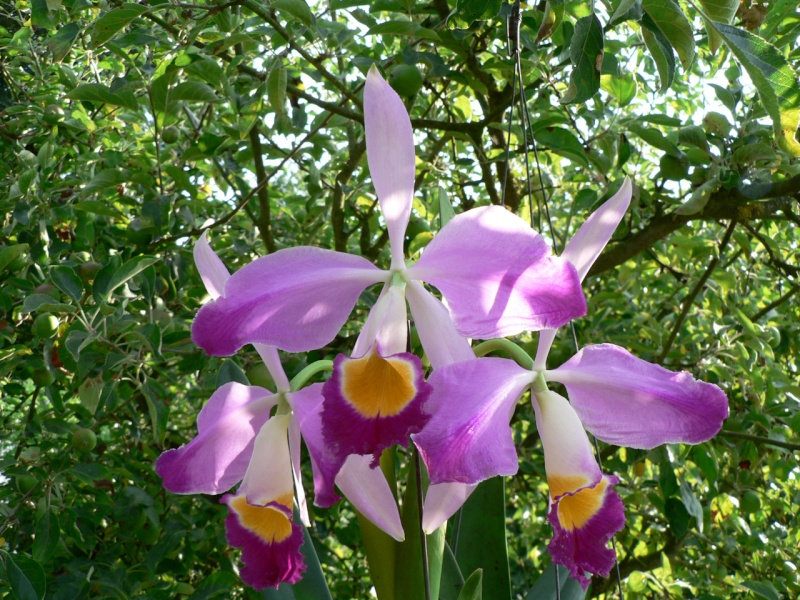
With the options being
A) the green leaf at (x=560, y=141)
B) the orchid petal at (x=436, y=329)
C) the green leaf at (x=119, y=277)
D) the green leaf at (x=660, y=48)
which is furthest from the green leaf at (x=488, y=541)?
the green leaf at (x=560, y=141)

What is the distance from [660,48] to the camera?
86 centimetres

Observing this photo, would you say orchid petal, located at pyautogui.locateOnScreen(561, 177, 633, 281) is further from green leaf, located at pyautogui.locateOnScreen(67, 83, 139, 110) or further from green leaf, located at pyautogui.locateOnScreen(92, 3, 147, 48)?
green leaf, located at pyautogui.locateOnScreen(67, 83, 139, 110)

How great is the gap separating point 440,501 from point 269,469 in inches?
7.7

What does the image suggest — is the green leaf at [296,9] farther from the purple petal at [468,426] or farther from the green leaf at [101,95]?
the purple petal at [468,426]

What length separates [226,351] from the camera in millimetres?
704

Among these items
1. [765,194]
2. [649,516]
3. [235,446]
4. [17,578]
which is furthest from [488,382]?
[649,516]

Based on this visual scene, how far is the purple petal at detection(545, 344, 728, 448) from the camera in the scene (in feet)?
2.54

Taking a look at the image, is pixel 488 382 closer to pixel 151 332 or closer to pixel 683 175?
pixel 151 332

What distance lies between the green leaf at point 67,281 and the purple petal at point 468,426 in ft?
3.10

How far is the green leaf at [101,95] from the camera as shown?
1.49 m

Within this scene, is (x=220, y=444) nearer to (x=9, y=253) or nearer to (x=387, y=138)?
(x=387, y=138)

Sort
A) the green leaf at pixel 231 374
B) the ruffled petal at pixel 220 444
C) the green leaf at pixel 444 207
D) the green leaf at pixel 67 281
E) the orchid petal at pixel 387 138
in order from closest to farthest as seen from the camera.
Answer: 1. the orchid petal at pixel 387 138
2. the ruffled petal at pixel 220 444
3. the green leaf at pixel 444 207
4. the green leaf at pixel 231 374
5. the green leaf at pixel 67 281

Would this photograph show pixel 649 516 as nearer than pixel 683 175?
No

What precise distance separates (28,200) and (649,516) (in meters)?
1.98
